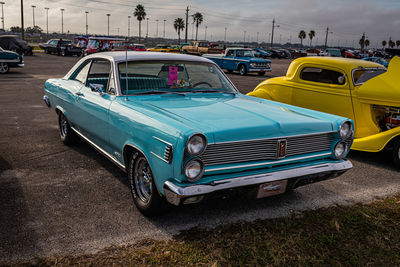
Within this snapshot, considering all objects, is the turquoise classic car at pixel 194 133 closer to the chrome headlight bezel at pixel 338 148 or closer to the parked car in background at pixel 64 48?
the chrome headlight bezel at pixel 338 148

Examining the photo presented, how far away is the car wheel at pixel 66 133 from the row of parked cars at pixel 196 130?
0.03 meters

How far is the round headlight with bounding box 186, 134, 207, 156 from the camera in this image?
298 cm

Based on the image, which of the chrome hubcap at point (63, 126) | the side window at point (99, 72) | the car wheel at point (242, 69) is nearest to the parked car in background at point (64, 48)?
the car wheel at point (242, 69)

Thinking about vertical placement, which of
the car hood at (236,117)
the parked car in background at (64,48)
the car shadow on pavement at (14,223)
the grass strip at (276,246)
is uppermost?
the parked car in background at (64,48)

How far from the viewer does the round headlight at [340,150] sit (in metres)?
3.86

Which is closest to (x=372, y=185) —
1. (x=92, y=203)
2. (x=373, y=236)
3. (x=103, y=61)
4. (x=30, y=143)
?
(x=373, y=236)

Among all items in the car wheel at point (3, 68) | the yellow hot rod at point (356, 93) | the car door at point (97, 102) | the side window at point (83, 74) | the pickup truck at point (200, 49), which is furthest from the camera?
the pickup truck at point (200, 49)

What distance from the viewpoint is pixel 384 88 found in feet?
19.2

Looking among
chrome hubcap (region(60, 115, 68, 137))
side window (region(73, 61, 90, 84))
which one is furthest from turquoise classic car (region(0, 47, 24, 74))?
side window (region(73, 61, 90, 84))

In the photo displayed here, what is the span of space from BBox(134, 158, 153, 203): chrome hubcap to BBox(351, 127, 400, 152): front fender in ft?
11.7

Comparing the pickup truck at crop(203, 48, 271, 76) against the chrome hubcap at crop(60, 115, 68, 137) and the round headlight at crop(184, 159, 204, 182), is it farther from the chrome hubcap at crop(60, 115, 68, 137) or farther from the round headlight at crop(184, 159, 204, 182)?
the round headlight at crop(184, 159, 204, 182)

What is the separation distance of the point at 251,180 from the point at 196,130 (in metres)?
0.66

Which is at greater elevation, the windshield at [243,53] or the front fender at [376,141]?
the windshield at [243,53]

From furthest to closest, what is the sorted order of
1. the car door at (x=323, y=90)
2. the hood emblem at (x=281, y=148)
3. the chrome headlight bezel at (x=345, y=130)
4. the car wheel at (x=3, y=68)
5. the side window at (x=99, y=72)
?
the car wheel at (x=3, y=68) < the car door at (x=323, y=90) < the side window at (x=99, y=72) < the chrome headlight bezel at (x=345, y=130) < the hood emblem at (x=281, y=148)
